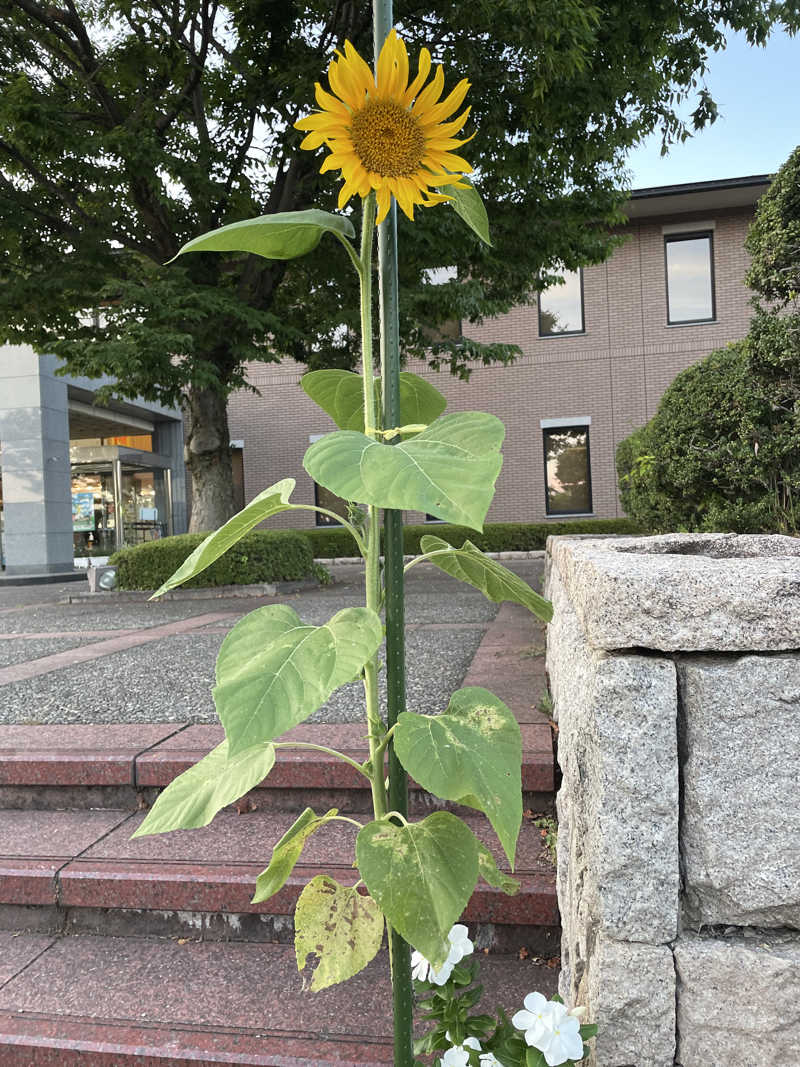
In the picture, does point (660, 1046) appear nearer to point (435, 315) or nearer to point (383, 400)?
point (383, 400)

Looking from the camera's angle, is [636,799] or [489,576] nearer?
[489,576]

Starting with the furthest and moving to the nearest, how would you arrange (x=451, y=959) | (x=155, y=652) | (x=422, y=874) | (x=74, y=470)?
(x=74, y=470) < (x=155, y=652) < (x=451, y=959) < (x=422, y=874)

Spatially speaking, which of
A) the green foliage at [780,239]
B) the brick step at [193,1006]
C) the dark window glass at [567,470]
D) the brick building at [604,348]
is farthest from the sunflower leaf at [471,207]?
the dark window glass at [567,470]

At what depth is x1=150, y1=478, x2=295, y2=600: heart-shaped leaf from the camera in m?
0.99

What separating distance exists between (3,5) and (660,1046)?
1063 centimetres

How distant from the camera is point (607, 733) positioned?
4.26 feet

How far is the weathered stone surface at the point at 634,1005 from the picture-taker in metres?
1.29

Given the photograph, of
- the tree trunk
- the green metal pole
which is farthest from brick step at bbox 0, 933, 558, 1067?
the tree trunk

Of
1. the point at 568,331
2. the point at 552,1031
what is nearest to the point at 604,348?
the point at 568,331

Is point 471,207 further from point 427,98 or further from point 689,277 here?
point 689,277

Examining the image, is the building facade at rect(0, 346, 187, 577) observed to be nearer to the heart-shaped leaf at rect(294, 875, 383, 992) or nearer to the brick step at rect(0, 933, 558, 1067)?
the brick step at rect(0, 933, 558, 1067)

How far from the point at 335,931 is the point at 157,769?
67.9 inches

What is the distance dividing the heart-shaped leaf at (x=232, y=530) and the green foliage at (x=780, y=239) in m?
3.85

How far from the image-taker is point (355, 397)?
4.03ft
